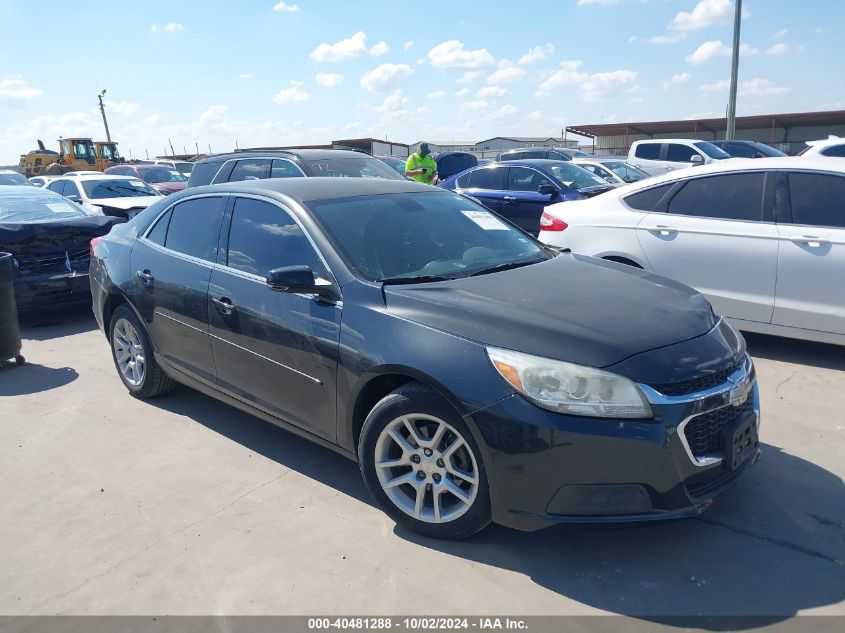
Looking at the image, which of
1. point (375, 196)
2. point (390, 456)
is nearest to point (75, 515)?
point (390, 456)

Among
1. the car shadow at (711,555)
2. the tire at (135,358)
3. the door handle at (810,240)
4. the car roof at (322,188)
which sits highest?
the car roof at (322,188)

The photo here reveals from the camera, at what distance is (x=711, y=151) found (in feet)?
58.1

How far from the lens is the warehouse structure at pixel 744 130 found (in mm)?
35969

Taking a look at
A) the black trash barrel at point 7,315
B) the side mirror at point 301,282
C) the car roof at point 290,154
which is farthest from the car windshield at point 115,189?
the side mirror at point 301,282

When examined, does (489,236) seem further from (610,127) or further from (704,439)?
(610,127)

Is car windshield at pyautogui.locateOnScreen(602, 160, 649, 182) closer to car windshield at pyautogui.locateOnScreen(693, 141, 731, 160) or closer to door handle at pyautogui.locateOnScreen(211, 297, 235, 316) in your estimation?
car windshield at pyautogui.locateOnScreen(693, 141, 731, 160)

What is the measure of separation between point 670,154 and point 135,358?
1676 centimetres

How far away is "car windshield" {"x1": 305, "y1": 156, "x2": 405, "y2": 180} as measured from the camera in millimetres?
8695

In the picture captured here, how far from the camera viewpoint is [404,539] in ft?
10.5

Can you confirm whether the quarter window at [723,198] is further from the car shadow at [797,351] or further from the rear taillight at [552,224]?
the car shadow at [797,351]

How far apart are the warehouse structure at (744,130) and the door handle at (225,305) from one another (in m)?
35.3

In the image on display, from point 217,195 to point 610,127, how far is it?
135ft

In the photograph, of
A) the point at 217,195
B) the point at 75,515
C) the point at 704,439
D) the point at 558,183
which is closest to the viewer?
the point at 704,439

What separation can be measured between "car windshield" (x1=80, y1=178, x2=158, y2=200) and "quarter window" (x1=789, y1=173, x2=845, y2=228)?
1132 cm
